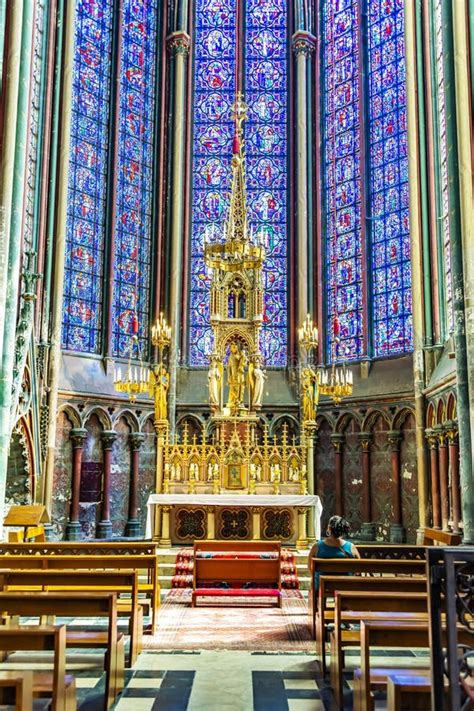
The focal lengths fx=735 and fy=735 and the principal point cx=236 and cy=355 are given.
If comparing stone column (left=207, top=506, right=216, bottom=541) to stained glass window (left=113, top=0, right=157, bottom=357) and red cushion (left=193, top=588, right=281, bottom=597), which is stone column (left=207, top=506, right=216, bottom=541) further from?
stained glass window (left=113, top=0, right=157, bottom=357)

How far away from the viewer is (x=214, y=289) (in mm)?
16125

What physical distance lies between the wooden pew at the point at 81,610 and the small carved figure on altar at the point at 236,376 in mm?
9581

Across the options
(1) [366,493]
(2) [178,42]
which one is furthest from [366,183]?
(1) [366,493]

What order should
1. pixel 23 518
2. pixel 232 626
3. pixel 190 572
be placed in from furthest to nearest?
pixel 190 572 < pixel 23 518 < pixel 232 626

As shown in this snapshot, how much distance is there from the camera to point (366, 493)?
18.2 meters

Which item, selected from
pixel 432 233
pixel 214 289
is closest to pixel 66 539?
pixel 214 289

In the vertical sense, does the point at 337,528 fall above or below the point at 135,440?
below

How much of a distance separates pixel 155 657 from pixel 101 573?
116 centimetres

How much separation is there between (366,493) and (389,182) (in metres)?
8.18

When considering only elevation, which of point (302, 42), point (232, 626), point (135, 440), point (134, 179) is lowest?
point (232, 626)

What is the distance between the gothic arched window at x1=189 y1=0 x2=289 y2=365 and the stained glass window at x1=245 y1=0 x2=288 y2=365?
0.09 ft

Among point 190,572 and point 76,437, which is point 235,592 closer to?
point 190,572

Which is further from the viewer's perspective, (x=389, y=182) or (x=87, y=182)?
(x=87, y=182)

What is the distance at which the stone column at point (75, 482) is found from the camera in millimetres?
17312
